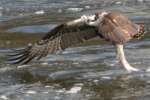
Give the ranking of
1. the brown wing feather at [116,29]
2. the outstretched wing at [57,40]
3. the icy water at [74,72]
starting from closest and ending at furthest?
the icy water at [74,72], the brown wing feather at [116,29], the outstretched wing at [57,40]

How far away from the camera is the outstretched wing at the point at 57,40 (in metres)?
10.6

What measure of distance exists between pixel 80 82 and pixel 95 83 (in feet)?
0.81

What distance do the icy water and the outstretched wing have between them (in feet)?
1.13

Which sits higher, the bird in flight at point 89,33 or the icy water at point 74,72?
the bird in flight at point 89,33

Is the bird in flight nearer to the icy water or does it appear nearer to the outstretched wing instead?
the outstretched wing

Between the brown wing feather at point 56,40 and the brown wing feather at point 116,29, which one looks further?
the brown wing feather at point 56,40

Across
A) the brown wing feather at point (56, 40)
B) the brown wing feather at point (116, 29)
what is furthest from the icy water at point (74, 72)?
the brown wing feather at point (116, 29)

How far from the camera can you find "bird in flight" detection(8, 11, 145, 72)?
404 inches

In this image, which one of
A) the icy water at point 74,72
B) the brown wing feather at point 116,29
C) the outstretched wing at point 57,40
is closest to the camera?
the icy water at point 74,72

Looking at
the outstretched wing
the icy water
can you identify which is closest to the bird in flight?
the outstretched wing

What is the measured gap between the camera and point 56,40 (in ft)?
35.4

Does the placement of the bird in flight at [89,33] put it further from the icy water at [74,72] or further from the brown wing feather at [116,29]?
the icy water at [74,72]

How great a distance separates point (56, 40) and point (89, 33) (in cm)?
56

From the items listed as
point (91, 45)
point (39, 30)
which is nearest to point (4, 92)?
point (91, 45)
